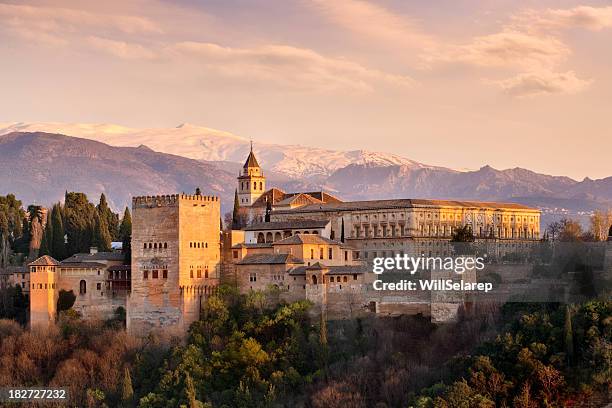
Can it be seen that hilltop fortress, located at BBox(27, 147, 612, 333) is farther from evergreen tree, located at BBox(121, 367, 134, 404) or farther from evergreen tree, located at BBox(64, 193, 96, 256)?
evergreen tree, located at BBox(64, 193, 96, 256)

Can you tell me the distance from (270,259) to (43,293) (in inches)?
371

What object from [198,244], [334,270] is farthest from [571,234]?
[198,244]

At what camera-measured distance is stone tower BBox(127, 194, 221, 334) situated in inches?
1768

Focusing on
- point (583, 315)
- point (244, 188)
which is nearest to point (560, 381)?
point (583, 315)

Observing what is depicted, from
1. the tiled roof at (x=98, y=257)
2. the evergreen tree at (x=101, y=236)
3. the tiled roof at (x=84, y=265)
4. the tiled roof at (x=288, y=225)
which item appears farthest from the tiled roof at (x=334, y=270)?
the evergreen tree at (x=101, y=236)

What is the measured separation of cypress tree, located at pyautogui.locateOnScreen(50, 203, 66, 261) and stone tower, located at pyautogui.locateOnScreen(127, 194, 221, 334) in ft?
35.2

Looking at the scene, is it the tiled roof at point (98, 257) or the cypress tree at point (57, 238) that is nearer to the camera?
the tiled roof at point (98, 257)

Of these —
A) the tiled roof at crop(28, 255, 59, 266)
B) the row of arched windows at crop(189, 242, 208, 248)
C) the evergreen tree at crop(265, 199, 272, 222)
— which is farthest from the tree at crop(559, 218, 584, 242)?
the tiled roof at crop(28, 255, 59, 266)

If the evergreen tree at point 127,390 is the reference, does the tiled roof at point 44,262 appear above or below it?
above

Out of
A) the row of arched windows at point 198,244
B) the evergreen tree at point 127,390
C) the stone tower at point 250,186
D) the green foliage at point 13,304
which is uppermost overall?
the stone tower at point 250,186

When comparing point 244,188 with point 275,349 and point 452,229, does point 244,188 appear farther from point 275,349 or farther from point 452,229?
point 275,349

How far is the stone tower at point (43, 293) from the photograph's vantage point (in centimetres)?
4644

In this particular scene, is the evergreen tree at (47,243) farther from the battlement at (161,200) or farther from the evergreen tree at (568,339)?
the evergreen tree at (568,339)

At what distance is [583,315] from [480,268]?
858 cm
